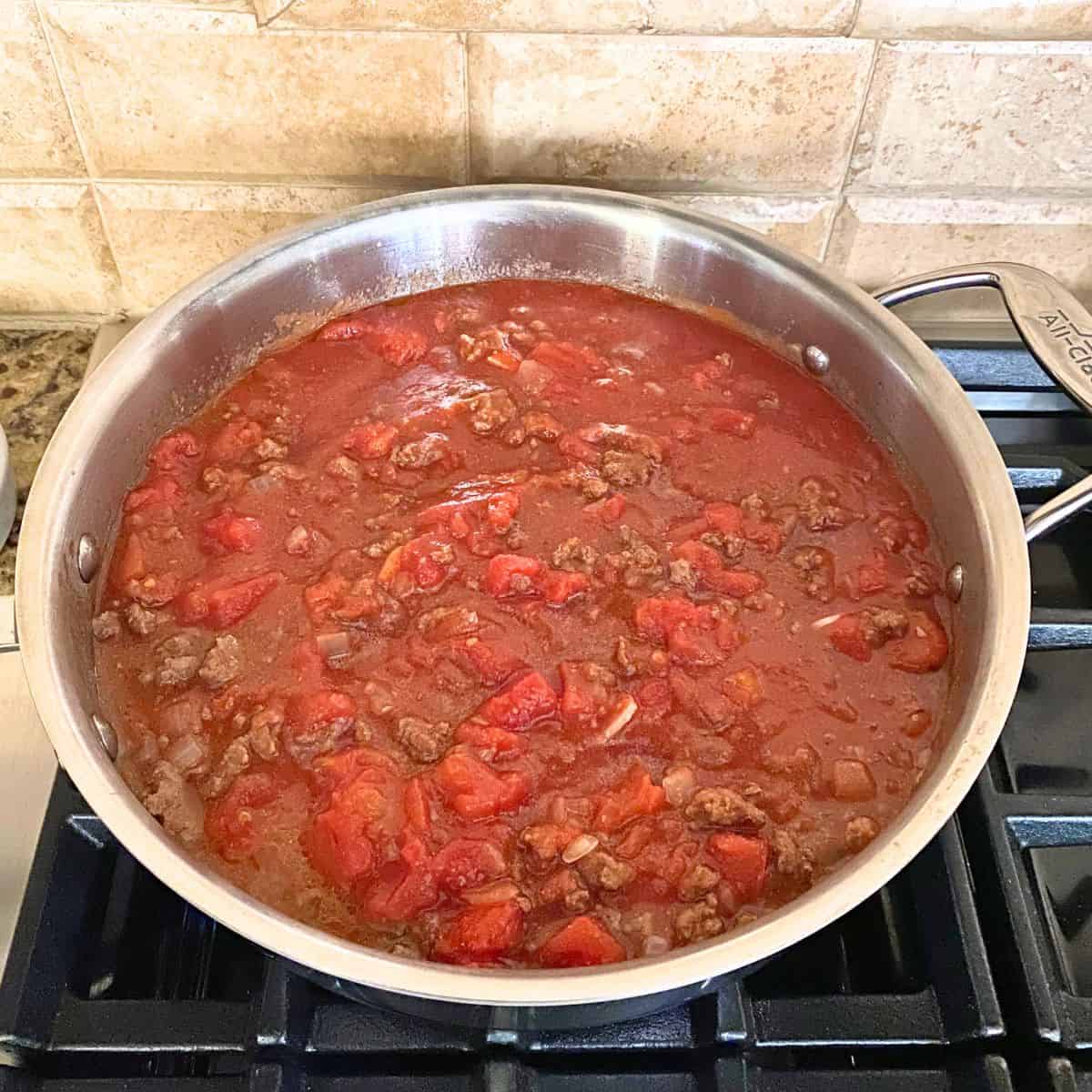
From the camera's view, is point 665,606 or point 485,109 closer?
point 665,606

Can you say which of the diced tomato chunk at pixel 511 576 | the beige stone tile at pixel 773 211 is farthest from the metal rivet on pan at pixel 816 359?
the diced tomato chunk at pixel 511 576

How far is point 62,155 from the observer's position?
2.17 m

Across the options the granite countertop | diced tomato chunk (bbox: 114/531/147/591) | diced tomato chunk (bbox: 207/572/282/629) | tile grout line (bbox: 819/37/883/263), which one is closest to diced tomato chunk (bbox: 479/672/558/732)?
diced tomato chunk (bbox: 207/572/282/629)

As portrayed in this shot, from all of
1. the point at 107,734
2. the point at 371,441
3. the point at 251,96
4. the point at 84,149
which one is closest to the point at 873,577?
the point at 371,441

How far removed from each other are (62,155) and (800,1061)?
211cm

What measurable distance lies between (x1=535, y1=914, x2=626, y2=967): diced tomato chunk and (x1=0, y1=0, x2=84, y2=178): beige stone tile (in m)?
1.76

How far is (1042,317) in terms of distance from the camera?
6.27 feet

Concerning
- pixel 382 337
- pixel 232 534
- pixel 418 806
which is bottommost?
pixel 418 806

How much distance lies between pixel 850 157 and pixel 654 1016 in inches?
66.5

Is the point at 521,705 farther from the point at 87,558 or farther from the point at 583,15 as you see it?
the point at 583,15

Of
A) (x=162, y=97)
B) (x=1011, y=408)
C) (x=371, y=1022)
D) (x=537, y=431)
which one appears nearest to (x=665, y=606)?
(x=537, y=431)

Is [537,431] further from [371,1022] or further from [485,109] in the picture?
[371,1022]

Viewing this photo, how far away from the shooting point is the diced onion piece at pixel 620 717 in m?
1.71

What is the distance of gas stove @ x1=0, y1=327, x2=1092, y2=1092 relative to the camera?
57.7 inches
